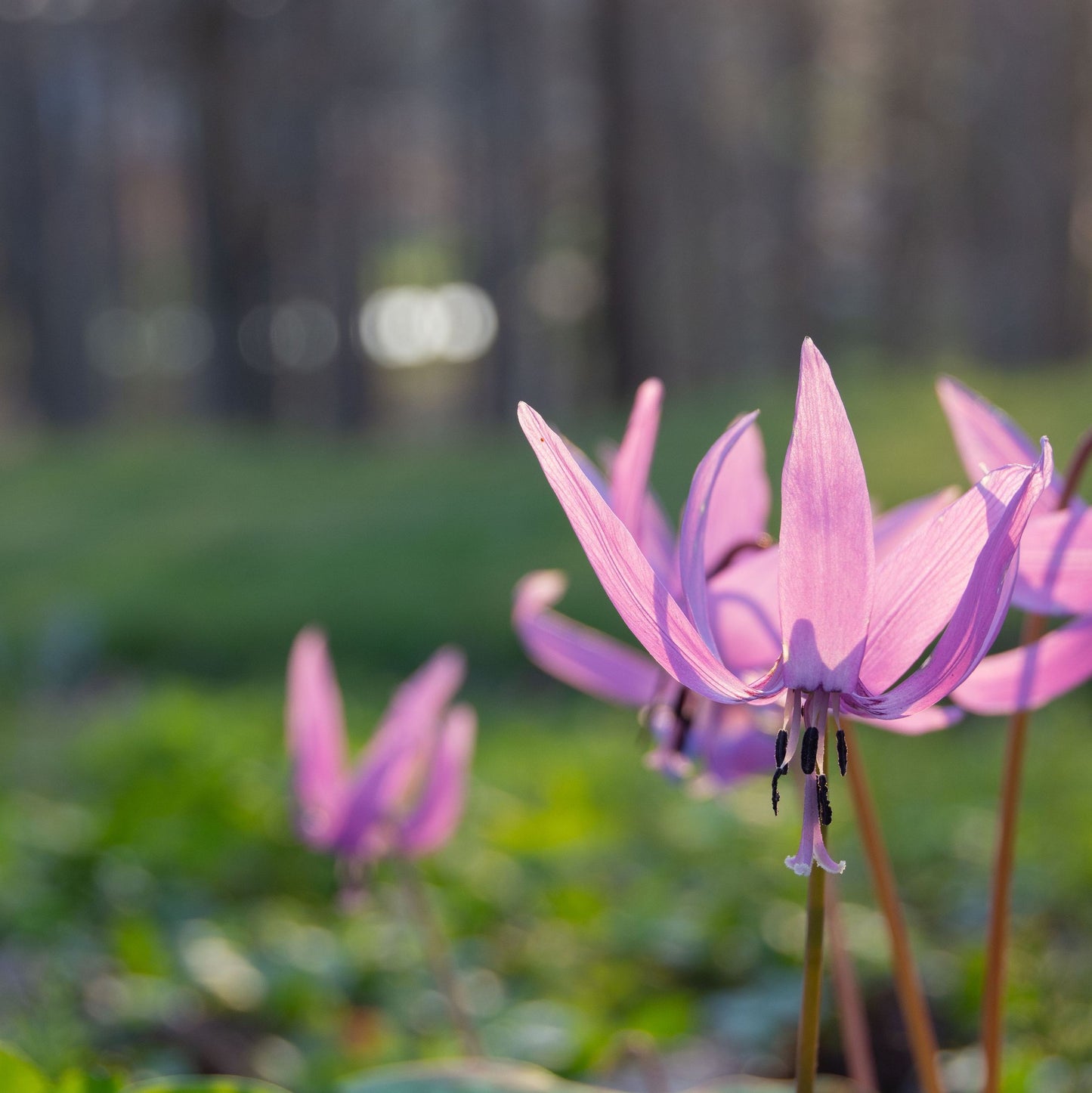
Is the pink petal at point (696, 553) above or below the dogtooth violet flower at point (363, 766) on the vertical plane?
above

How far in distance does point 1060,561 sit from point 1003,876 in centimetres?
23

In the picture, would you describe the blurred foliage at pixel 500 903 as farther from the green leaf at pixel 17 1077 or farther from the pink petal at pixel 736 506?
the pink petal at pixel 736 506

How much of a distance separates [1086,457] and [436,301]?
2049 cm

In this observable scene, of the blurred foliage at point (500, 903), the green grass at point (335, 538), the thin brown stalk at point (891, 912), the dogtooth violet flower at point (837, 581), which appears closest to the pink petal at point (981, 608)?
the dogtooth violet flower at point (837, 581)

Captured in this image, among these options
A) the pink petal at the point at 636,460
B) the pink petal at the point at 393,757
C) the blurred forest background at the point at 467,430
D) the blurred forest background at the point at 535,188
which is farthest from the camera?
the blurred forest background at the point at 535,188

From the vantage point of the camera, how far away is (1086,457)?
3.10 feet

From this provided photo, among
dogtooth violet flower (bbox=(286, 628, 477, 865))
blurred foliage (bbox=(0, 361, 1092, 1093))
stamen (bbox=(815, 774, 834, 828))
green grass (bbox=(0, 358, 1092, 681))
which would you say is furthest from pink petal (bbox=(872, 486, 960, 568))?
Result: green grass (bbox=(0, 358, 1092, 681))

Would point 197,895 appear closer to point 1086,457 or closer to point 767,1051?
point 767,1051

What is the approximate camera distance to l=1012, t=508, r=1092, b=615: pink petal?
83 cm

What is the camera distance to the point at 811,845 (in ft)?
2.28

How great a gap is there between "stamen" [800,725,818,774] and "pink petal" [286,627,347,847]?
575mm

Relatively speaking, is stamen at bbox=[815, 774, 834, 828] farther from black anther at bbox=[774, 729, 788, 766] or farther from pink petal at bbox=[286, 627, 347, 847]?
pink petal at bbox=[286, 627, 347, 847]

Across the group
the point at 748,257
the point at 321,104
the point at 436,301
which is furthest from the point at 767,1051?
the point at 436,301

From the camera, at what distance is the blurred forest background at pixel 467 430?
1.78m
